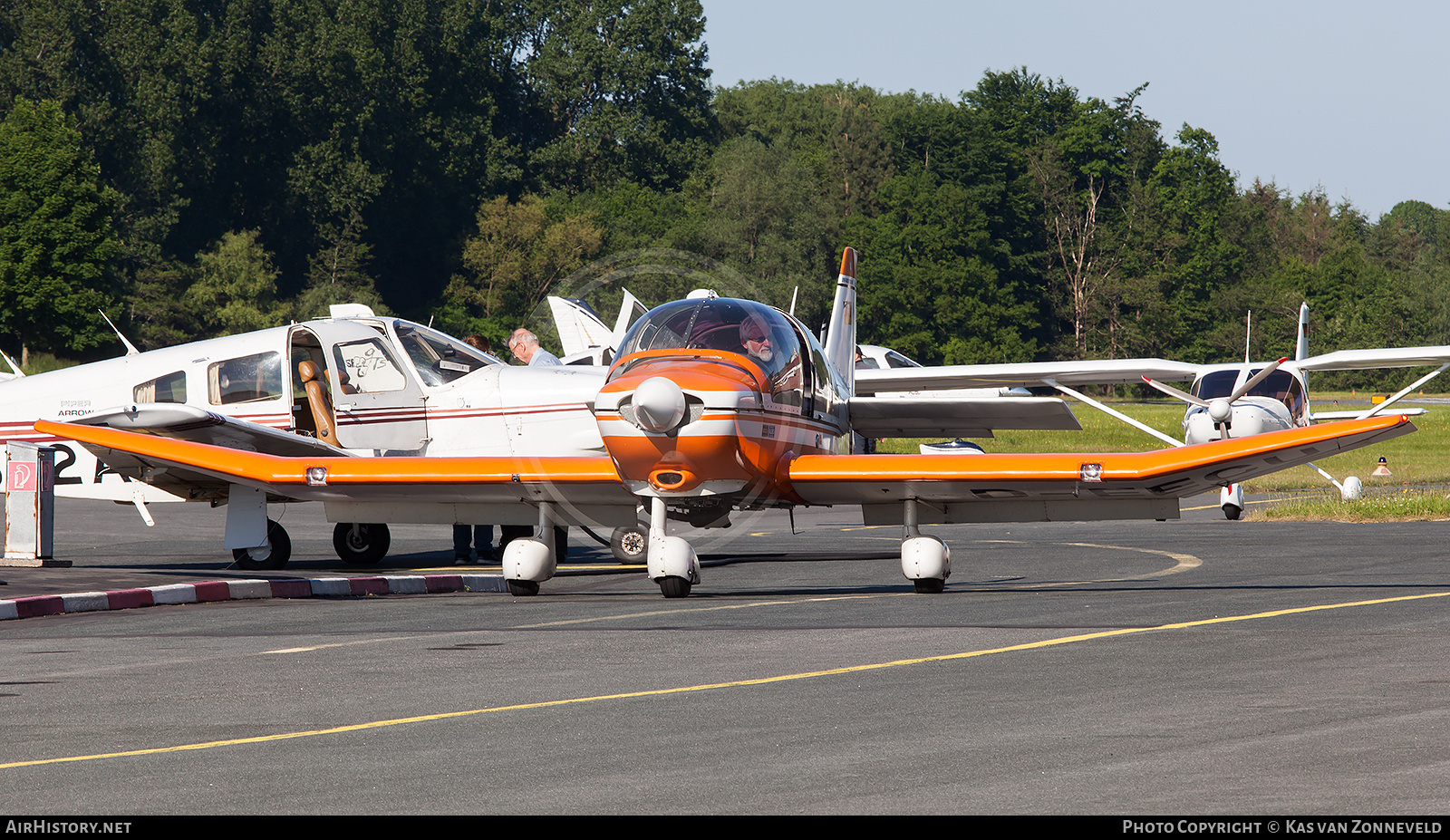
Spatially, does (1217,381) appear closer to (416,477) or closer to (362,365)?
(362,365)

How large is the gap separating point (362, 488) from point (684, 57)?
8864 cm

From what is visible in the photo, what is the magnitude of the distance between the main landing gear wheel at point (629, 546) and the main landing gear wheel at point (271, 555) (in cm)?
342

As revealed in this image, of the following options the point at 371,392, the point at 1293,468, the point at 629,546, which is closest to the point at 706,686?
the point at 629,546

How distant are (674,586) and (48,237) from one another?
61712mm

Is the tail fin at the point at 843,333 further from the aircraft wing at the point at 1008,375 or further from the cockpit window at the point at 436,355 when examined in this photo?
the aircraft wing at the point at 1008,375

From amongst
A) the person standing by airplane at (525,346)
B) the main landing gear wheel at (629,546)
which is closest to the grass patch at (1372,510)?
the main landing gear wheel at (629,546)

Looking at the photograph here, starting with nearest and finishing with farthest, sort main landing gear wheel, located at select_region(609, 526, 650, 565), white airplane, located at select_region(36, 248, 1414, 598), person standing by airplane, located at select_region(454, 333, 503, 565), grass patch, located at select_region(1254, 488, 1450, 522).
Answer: white airplane, located at select_region(36, 248, 1414, 598) < main landing gear wheel, located at select_region(609, 526, 650, 565) < person standing by airplane, located at select_region(454, 333, 503, 565) < grass patch, located at select_region(1254, 488, 1450, 522)

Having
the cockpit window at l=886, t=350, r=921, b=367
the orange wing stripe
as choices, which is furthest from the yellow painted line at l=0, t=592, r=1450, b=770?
the cockpit window at l=886, t=350, r=921, b=367

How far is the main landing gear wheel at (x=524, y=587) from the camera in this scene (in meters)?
12.1

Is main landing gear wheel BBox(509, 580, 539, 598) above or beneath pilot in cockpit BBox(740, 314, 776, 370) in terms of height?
beneath

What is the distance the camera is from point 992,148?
102125mm

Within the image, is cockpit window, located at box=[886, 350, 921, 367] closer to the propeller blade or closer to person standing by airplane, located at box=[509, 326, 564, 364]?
the propeller blade

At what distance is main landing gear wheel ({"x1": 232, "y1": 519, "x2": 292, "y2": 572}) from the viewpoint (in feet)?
49.4

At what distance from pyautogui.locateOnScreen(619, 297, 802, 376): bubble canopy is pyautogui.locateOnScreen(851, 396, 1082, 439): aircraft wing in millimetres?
2812
